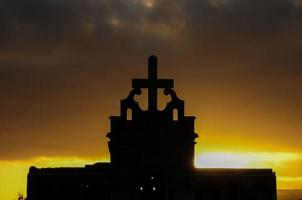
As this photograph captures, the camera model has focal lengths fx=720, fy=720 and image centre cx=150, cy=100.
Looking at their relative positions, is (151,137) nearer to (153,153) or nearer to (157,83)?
(153,153)

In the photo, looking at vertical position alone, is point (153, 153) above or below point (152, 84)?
below

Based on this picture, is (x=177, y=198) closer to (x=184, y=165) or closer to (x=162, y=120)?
(x=184, y=165)

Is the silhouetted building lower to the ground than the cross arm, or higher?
lower

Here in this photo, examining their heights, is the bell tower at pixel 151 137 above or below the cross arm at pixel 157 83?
below

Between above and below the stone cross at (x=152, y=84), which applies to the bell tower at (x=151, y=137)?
below

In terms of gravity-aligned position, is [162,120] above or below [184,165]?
above

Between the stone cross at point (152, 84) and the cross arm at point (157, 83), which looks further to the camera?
the cross arm at point (157, 83)

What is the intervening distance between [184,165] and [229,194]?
393 centimetres

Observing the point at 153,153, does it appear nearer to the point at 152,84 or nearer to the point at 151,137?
the point at 151,137

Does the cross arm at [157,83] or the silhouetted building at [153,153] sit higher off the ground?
the cross arm at [157,83]

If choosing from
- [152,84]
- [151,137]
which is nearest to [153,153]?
[151,137]

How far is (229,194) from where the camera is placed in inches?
1779

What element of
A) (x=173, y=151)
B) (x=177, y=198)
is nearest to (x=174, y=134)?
(x=173, y=151)

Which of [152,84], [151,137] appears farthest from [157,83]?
[151,137]
